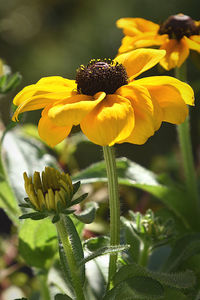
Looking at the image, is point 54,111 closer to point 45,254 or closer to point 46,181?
point 46,181

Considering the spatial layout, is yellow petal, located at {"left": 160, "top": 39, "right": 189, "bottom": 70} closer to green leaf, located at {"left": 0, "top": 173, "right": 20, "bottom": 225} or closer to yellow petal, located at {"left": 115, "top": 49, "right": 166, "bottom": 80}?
yellow petal, located at {"left": 115, "top": 49, "right": 166, "bottom": 80}

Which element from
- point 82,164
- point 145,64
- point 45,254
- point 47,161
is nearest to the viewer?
point 145,64

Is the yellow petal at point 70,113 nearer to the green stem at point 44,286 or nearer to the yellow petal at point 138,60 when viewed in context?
the yellow petal at point 138,60

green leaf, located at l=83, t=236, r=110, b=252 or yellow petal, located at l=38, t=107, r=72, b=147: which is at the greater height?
yellow petal, located at l=38, t=107, r=72, b=147

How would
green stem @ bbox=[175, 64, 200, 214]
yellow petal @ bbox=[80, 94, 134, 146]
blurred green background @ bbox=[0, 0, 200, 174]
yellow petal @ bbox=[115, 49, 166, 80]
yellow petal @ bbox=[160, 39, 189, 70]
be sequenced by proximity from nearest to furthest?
yellow petal @ bbox=[80, 94, 134, 146], yellow petal @ bbox=[115, 49, 166, 80], yellow petal @ bbox=[160, 39, 189, 70], green stem @ bbox=[175, 64, 200, 214], blurred green background @ bbox=[0, 0, 200, 174]

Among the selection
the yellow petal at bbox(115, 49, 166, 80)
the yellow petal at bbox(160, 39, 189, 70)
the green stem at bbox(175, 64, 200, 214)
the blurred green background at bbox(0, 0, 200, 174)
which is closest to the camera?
the yellow petal at bbox(115, 49, 166, 80)

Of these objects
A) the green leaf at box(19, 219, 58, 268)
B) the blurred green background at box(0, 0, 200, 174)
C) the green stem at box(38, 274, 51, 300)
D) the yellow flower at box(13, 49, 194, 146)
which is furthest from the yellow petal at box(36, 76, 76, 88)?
the blurred green background at box(0, 0, 200, 174)

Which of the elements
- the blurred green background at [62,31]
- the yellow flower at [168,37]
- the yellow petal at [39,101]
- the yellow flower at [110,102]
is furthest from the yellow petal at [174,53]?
the blurred green background at [62,31]

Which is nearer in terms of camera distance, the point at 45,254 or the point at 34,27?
the point at 45,254

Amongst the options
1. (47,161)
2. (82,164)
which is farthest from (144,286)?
(82,164)
